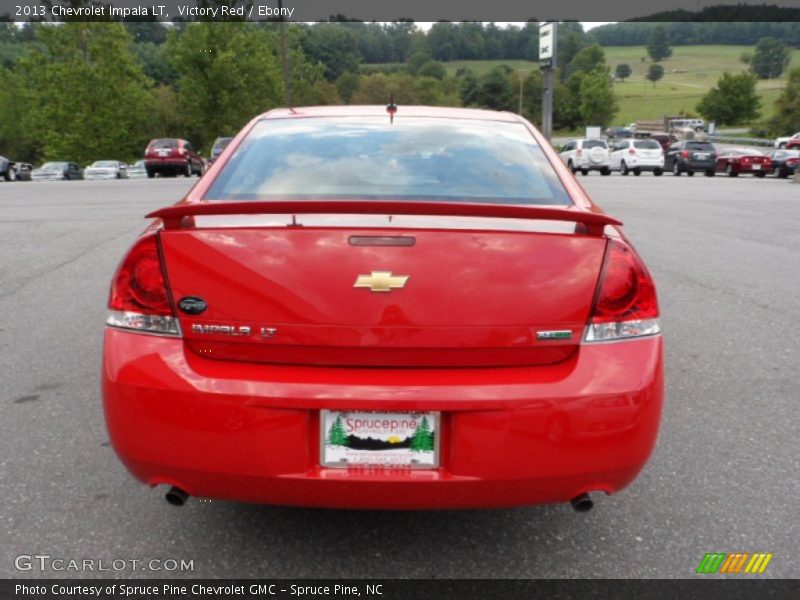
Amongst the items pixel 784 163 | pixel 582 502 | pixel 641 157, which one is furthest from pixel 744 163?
pixel 582 502

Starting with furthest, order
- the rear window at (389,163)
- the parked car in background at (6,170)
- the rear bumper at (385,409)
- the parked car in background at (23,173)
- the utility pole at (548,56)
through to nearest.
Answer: the utility pole at (548,56) → the parked car in background at (23,173) → the parked car in background at (6,170) → the rear window at (389,163) → the rear bumper at (385,409)

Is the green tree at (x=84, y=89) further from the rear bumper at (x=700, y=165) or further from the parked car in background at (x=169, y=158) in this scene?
the rear bumper at (x=700, y=165)

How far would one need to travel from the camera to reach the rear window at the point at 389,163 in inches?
109

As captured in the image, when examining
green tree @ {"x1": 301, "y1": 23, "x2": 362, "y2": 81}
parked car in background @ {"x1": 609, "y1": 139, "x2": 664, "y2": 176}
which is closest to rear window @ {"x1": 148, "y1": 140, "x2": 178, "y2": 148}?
parked car in background @ {"x1": 609, "y1": 139, "x2": 664, "y2": 176}

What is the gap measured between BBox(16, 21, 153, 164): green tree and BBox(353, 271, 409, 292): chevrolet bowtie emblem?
52863 mm

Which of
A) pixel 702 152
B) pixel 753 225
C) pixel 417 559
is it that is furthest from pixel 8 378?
pixel 702 152

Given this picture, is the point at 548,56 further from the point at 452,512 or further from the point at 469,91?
the point at 469,91

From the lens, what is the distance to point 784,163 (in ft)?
97.8

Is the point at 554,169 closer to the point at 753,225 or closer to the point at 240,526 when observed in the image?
the point at 240,526

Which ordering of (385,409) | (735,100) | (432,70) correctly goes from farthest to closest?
(432,70) → (735,100) → (385,409)

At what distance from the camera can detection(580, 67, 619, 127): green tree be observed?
3905 inches

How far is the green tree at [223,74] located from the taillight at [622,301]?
4798 centimetres

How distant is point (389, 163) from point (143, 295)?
45.6 inches

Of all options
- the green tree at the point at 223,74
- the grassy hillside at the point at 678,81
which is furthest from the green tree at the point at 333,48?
the green tree at the point at 223,74
